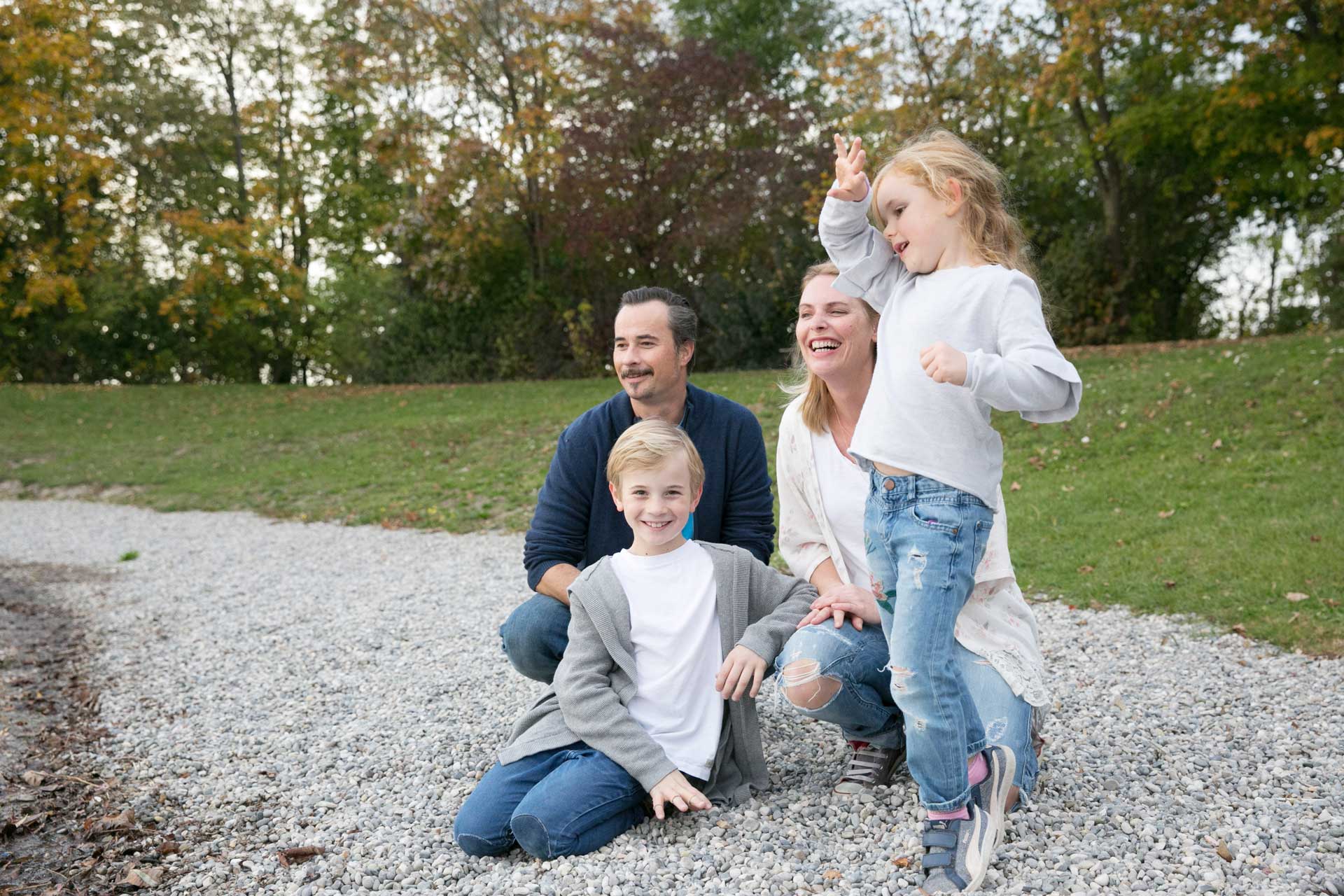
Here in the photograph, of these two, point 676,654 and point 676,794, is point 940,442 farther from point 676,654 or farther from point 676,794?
point 676,794

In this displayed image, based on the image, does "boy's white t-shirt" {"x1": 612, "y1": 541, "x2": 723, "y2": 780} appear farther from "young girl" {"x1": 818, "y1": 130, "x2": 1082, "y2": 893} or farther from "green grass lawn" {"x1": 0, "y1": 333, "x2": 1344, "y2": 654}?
"green grass lawn" {"x1": 0, "y1": 333, "x2": 1344, "y2": 654}

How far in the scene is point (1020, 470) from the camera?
32.6 feet

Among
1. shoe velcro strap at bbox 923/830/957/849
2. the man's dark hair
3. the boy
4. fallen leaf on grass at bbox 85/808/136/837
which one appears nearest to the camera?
shoe velcro strap at bbox 923/830/957/849

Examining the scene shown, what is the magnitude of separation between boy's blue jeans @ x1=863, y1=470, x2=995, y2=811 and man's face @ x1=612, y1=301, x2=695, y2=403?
3.68ft

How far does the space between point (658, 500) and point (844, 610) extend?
0.66 metres

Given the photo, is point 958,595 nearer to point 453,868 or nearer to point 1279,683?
point 453,868

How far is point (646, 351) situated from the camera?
3.54 meters

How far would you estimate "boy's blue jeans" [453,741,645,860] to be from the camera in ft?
9.66

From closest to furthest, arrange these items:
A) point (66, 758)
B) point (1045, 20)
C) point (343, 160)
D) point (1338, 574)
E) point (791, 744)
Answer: point (791, 744), point (66, 758), point (1338, 574), point (1045, 20), point (343, 160)

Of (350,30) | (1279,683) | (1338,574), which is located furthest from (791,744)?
(350,30)

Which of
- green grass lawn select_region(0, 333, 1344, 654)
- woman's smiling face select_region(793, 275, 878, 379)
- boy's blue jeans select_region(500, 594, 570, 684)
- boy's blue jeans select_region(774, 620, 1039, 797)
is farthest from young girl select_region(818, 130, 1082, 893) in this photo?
green grass lawn select_region(0, 333, 1344, 654)

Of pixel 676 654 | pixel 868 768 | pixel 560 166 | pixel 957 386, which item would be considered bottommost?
pixel 868 768

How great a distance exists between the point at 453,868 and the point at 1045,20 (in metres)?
17.2

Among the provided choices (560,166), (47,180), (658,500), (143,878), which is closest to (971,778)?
(658,500)
